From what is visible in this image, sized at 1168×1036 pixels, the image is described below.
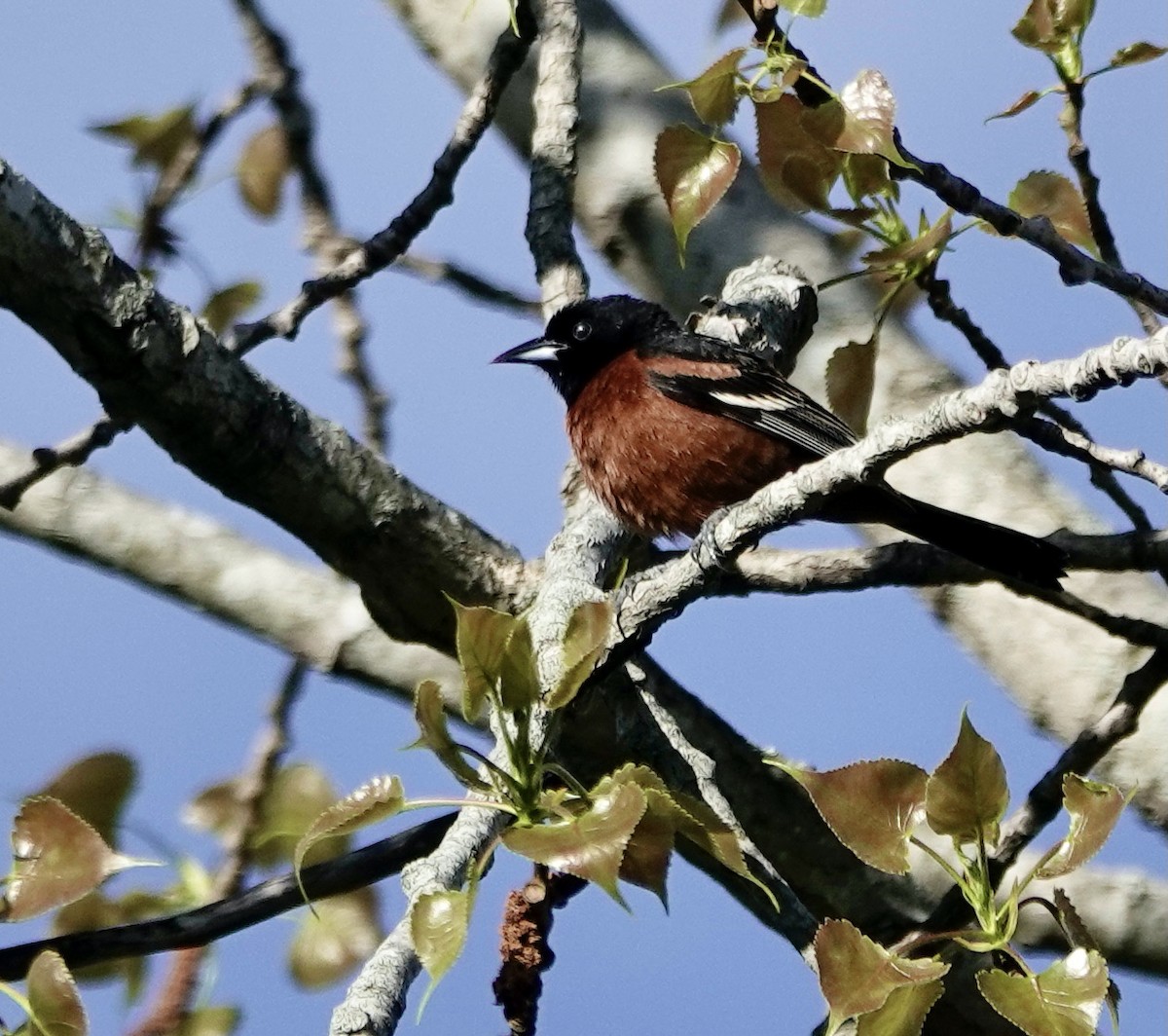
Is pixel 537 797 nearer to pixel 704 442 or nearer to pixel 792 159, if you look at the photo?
pixel 792 159

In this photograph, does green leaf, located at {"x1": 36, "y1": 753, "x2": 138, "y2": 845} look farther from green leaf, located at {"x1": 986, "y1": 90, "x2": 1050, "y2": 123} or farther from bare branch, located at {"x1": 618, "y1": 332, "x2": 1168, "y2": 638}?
green leaf, located at {"x1": 986, "y1": 90, "x2": 1050, "y2": 123}

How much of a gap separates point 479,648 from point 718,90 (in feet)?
4.23

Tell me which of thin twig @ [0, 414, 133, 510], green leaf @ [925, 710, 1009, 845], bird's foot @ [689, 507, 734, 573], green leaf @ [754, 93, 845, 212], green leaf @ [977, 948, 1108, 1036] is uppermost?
thin twig @ [0, 414, 133, 510]

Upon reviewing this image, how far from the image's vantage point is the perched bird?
14.1 feet

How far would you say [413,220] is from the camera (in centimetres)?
417

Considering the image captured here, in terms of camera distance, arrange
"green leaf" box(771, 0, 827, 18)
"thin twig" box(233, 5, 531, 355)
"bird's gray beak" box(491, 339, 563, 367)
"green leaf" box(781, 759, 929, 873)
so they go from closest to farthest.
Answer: "green leaf" box(781, 759, 929, 873)
"green leaf" box(771, 0, 827, 18)
"thin twig" box(233, 5, 531, 355)
"bird's gray beak" box(491, 339, 563, 367)

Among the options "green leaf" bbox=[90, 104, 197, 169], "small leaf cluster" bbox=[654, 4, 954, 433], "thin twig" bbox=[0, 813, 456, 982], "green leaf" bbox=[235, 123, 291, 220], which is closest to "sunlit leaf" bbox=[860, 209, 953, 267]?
"small leaf cluster" bbox=[654, 4, 954, 433]

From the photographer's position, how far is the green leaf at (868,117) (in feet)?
8.54

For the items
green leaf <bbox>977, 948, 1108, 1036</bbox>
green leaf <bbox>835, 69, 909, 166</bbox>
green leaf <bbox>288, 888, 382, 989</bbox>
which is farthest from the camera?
green leaf <bbox>288, 888, 382, 989</bbox>

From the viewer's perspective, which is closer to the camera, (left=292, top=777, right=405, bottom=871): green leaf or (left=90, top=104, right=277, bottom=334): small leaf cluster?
(left=292, top=777, right=405, bottom=871): green leaf

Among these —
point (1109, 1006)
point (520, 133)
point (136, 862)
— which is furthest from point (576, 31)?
point (1109, 1006)

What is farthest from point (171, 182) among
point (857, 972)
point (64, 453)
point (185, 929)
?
point (857, 972)

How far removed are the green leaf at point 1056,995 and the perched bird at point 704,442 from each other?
2.08 metres

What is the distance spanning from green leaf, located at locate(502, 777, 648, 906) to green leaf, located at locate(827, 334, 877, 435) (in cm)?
165
